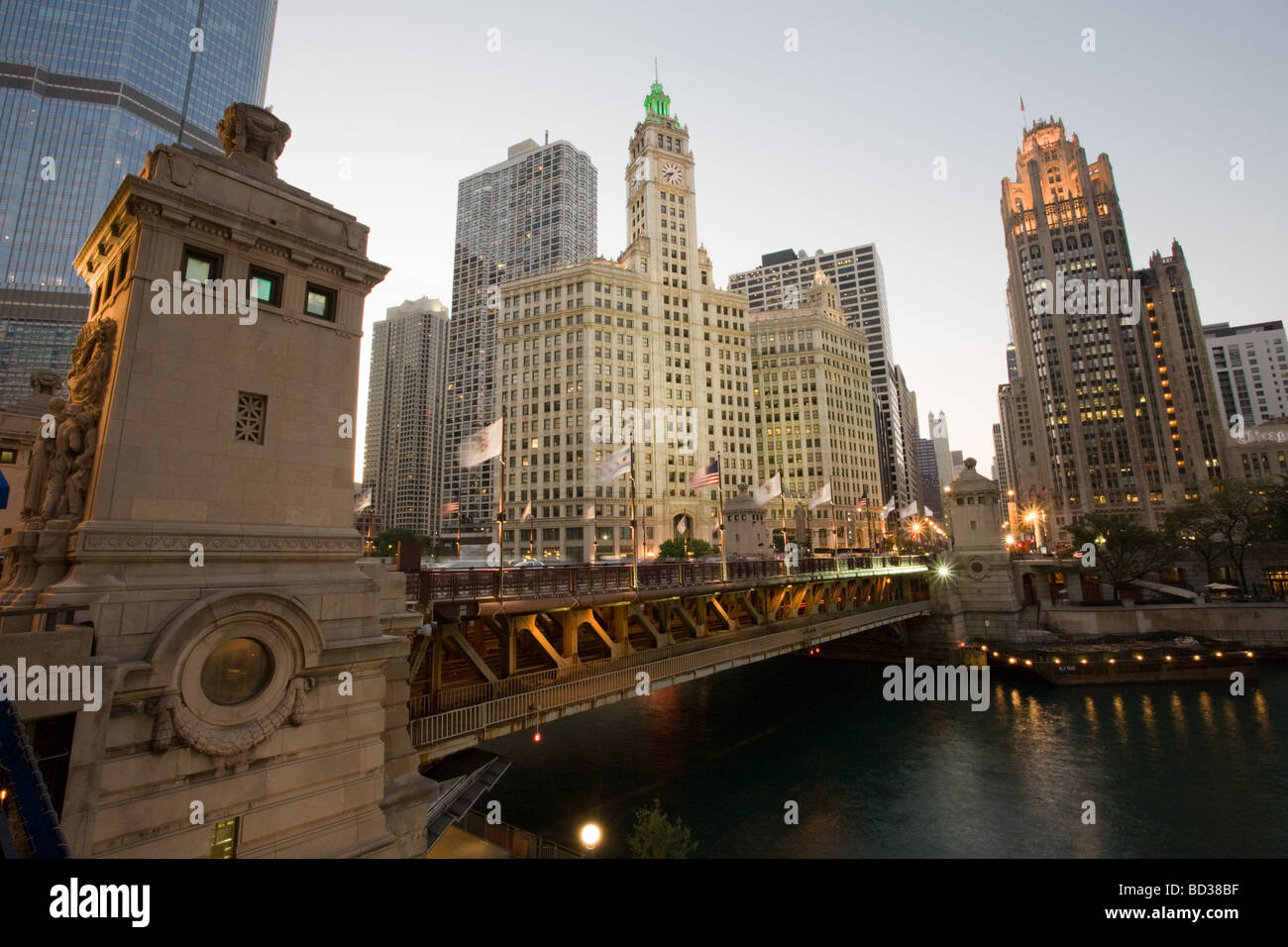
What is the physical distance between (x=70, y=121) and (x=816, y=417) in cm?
13852

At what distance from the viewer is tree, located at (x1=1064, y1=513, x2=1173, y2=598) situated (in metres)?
54.4

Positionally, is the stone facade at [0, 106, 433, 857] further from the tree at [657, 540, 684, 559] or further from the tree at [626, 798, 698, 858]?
the tree at [657, 540, 684, 559]

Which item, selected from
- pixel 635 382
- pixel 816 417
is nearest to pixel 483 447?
pixel 635 382

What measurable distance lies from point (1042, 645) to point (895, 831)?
31.9 m

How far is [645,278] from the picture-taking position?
93.7 m

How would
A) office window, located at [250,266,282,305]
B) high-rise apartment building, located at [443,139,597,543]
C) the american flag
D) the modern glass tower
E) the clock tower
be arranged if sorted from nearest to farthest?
office window, located at [250,266,282,305]
the american flag
the modern glass tower
the clock tower
high-rise apartment building, located at [443,139,597,543]

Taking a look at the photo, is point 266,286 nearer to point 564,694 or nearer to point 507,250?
point 564,694

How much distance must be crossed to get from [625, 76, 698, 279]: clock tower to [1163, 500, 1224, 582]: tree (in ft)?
237

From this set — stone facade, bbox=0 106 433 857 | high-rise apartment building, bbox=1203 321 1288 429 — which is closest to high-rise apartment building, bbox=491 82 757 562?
stone facade, bbox=0 106 433 857

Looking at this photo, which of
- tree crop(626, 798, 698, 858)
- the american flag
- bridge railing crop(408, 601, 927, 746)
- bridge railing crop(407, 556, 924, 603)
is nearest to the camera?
bridge railing crop(408, 601, 927, 746)

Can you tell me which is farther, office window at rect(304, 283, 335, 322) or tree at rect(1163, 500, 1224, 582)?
tree at rect(1163, 500, 1224, 582)

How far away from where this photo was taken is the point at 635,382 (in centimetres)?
9081

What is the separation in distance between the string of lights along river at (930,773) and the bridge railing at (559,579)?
8632mm

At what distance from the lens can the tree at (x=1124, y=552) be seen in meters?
54.4
